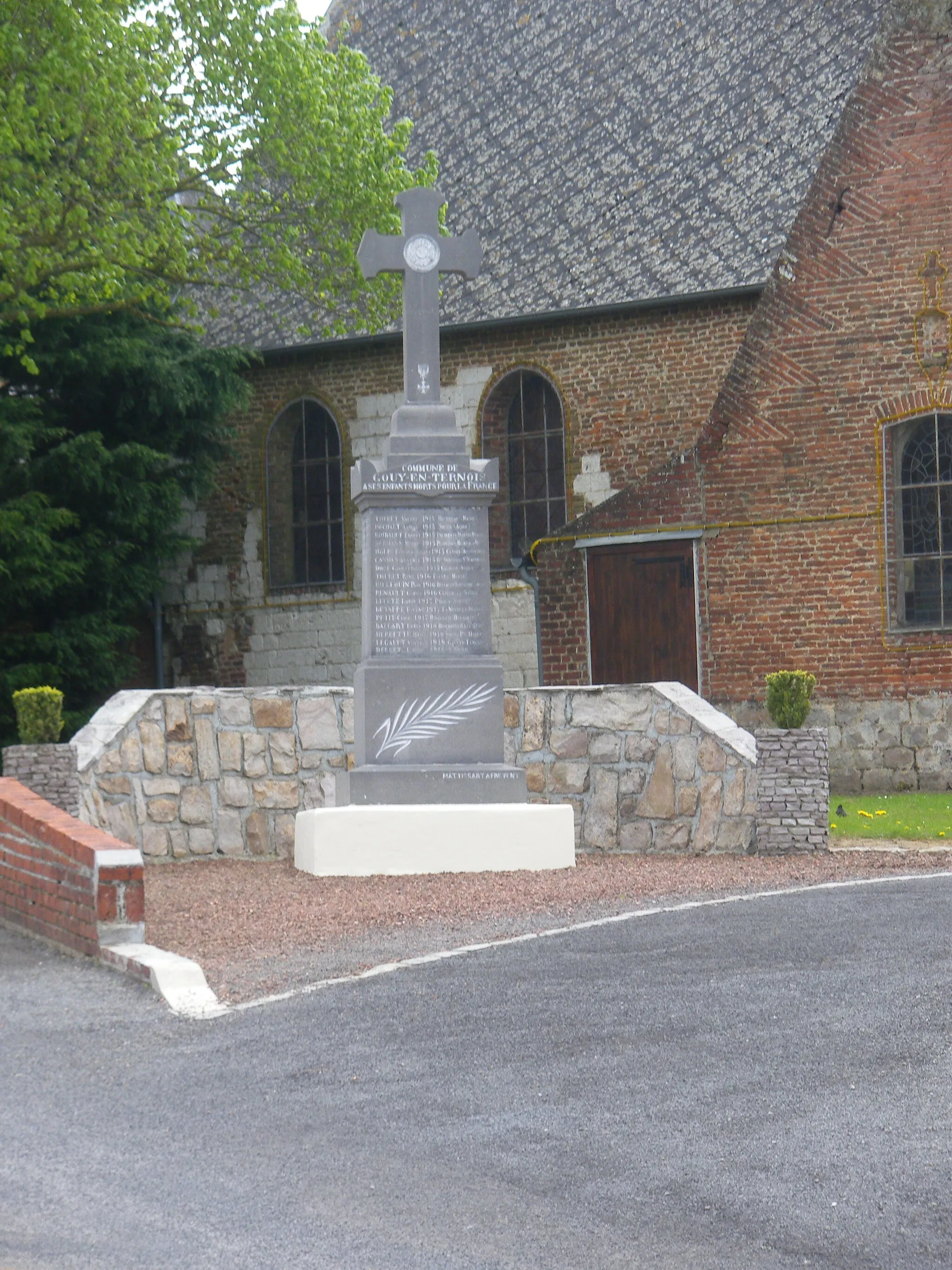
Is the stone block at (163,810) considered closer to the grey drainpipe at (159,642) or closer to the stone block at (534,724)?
the stone block at (534,724)

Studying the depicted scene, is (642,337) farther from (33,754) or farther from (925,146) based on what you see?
(33,754)

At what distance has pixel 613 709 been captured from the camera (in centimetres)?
1197

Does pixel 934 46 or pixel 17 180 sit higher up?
pixel 934 46

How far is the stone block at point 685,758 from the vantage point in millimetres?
11742

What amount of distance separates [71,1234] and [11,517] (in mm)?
15464

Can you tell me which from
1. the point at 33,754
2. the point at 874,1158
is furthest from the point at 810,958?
the point at 33,754

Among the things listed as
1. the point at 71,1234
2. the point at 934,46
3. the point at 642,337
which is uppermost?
the point at 934,46

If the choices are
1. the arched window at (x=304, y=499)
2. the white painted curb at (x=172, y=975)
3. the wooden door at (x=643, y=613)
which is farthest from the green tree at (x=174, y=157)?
the white painted curb at (x=172, y=975)

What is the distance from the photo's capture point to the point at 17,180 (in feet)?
53.3

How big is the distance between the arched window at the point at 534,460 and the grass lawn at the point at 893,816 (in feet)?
20.1

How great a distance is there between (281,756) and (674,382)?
969 centimetres

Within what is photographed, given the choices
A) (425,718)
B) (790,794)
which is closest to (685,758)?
(790,794)

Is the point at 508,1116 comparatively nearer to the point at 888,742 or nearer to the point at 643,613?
the point at 888,742

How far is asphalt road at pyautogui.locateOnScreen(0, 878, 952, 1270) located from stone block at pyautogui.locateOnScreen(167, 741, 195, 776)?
4686mm
